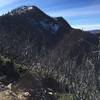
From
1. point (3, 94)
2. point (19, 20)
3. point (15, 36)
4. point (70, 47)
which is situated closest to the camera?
point (3, 94)

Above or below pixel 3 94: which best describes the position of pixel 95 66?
above

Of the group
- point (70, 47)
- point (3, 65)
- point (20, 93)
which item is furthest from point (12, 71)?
point (70, 47)

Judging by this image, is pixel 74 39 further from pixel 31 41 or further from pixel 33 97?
pixel 33 97

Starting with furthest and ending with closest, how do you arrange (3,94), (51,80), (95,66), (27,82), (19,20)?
(19,20)
(51,80)
(27,82)
(3,94)
(95,66)

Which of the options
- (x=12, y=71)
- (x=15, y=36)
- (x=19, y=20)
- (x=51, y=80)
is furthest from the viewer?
(x=19, y=20)

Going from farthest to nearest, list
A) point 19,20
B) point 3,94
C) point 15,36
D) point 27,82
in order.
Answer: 1. point 19,20
2. point 15,36
3. point 27,82
4. point 3,94

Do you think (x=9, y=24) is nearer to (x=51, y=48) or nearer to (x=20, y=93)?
(x=51, y=48)

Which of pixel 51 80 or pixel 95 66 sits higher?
pixel 95 66

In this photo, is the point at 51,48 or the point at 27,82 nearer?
the point at 27,82

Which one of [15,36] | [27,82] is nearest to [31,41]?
[15,36]
